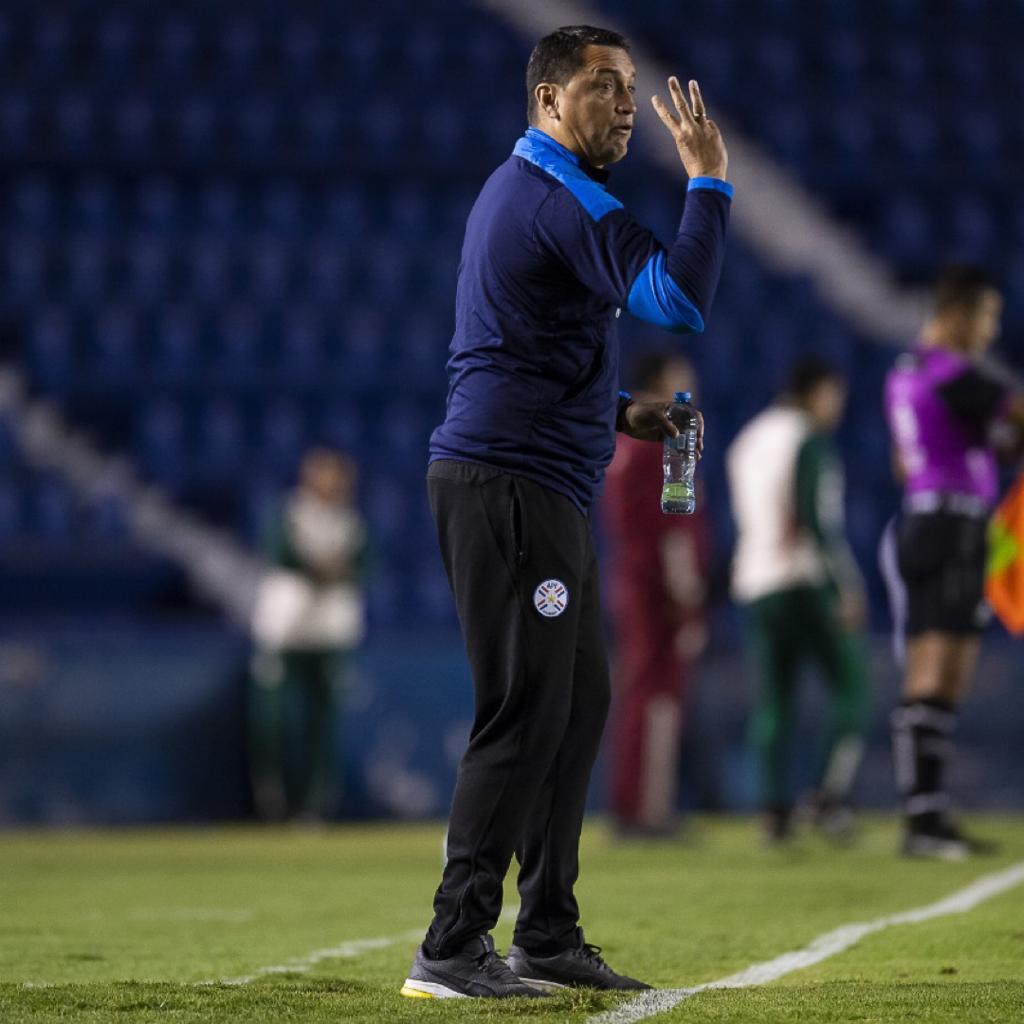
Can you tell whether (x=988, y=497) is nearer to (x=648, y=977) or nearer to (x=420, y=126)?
(x=648, y=977)

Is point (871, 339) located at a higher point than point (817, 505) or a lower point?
higher

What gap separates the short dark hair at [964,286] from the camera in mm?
8062

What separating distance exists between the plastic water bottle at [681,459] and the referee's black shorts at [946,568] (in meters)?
3.84

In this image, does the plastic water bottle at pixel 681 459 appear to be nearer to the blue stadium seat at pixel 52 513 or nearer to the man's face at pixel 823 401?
the man's face at pixel 823 401

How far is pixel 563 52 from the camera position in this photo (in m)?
4.20

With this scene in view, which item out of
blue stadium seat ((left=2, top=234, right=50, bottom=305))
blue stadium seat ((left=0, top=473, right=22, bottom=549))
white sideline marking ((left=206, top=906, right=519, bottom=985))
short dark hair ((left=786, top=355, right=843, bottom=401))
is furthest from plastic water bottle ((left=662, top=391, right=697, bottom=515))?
blue stadium seat ((left=2, top=234, right=50, bottom=305))

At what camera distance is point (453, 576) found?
422cm

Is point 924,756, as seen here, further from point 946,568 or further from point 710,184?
point 710,184

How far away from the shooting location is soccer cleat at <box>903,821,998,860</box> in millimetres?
8203

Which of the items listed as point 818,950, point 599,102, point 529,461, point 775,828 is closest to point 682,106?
point 599,102

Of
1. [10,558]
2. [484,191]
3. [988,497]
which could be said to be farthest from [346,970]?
[10,558]

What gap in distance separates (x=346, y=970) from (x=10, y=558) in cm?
911

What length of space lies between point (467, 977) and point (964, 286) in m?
4.80

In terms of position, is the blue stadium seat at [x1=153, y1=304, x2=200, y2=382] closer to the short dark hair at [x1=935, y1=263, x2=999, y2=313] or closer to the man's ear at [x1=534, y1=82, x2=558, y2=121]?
the short dark hair at [x1=935, y1=263, x2=999, y2=313]
